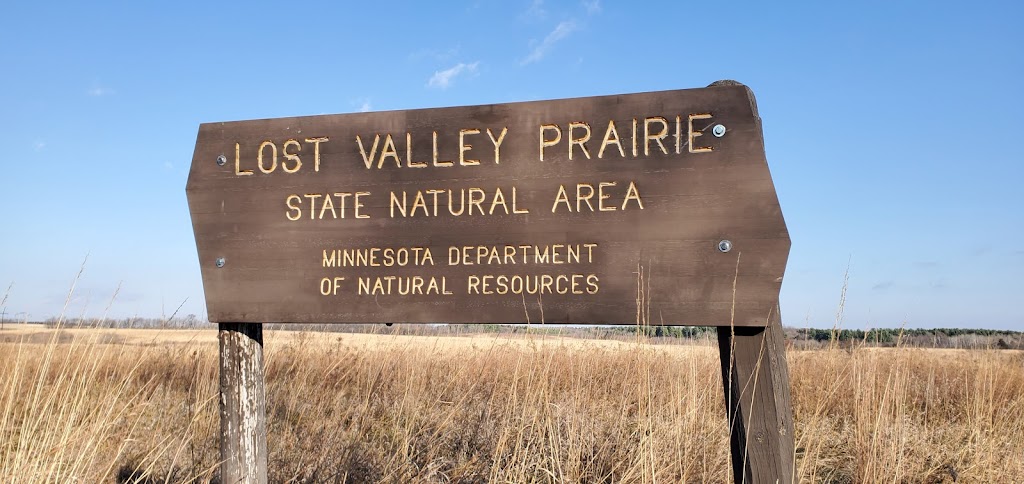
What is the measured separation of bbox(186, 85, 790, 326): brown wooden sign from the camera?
8.14 feet

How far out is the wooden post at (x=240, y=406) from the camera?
303 cm

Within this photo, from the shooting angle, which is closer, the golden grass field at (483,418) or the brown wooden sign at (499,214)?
the brown wooden sign at (499,214)

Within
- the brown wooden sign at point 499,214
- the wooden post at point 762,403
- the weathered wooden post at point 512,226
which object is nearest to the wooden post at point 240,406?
the weathered wooden post at point 512,226

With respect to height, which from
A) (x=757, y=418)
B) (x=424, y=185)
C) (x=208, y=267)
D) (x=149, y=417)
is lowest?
(x=149, y=417)

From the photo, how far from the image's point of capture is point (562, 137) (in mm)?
2639

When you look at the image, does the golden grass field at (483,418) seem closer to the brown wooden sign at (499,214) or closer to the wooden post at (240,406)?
the wooden post at (240,406)

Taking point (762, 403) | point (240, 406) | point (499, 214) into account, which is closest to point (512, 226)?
point (499, 214)

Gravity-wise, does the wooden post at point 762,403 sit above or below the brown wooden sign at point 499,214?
below

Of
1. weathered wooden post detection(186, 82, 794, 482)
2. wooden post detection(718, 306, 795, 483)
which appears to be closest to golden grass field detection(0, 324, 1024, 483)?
wooden post detection(718, 306, 795, 483)

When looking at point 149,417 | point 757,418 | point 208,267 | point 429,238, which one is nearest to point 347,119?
point 429,238

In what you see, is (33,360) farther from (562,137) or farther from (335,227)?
(562,137)

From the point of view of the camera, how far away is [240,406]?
3.05 metres

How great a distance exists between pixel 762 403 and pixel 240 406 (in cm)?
248

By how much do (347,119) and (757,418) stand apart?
7.46ft
